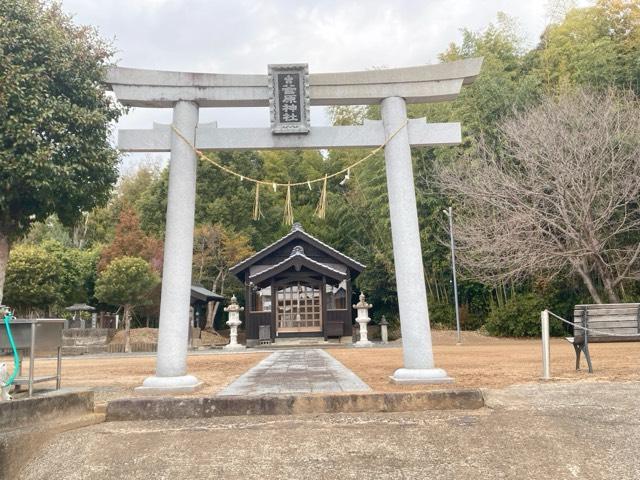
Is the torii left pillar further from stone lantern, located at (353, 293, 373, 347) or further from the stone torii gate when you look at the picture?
stone lantern, located at (353, 293, 373, 347)

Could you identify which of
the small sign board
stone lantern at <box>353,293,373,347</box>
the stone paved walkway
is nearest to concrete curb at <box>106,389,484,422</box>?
the stone paved walkway

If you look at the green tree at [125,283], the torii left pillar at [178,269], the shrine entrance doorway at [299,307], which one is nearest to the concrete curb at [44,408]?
the torii left pillar at [178,269]

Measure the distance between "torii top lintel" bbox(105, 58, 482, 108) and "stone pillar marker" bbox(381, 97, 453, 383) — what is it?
0.30 metres

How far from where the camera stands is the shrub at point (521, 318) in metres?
19.7

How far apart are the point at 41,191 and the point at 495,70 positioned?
20.1 meters

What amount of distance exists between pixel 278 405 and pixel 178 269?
7.83 feet

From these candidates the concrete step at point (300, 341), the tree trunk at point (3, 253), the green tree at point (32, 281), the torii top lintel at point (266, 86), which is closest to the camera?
the torii top lintel at point (266, 86)

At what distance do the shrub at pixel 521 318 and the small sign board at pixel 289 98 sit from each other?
16.3 meters

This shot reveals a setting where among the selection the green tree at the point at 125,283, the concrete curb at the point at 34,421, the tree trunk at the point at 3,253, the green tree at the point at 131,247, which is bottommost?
the concrete curb at the point at 34,421

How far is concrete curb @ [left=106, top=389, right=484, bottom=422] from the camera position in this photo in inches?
186

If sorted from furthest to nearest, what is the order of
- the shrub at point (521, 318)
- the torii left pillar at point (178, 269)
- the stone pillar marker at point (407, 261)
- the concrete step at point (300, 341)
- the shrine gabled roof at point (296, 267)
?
1. the shrub at point (521, 318)
2. the shrine gabled roof at point (296, 267)
3. the concrete step at point (300, 341)
4. the stone pillar marker at point (407, 261)
5. the torii left pillar at point (178, 269)

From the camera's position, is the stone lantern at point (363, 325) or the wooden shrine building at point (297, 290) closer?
the stone lantern at point (363, 325)

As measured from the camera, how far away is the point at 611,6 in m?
22.9

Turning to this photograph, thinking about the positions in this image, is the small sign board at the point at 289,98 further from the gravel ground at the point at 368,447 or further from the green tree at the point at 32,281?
the green tree at the point at 32,281
